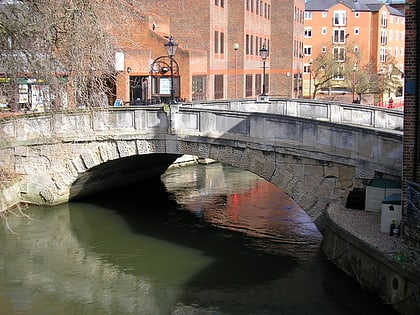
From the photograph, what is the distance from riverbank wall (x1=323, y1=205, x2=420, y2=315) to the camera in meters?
12.1

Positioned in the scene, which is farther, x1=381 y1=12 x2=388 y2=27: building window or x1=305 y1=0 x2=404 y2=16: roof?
x1=381 y1=12 x2=388 y2=27: building window

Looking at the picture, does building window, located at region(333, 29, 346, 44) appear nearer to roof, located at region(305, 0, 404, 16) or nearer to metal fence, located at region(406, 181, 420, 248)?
roof, located at region(305, 0, 404, 16)

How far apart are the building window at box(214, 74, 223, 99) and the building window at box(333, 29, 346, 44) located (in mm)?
39078

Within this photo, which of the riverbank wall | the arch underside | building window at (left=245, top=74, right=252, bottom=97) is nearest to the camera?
the riverbank wall

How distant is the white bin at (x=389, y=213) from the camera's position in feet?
45.8

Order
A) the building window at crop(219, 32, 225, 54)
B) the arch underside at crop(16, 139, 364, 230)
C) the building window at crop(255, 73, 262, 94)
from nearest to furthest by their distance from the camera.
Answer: the arch underside at crop(16, 139, 364, 230) < the building window at crop(219, 32, 225, 54) < the building window at crop(255, 73, 262, 94)

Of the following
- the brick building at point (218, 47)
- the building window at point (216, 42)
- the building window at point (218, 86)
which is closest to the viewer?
the brick building at point (218, 47)

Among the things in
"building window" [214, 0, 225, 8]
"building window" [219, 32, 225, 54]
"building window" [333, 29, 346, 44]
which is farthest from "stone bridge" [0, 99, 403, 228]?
"building window" [333, 29, 346, 44]

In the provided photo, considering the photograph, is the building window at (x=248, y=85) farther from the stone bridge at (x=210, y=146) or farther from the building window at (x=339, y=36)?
the building window at (x=339, y=36)

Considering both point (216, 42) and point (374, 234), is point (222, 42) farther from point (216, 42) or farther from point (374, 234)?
point (374, 234)

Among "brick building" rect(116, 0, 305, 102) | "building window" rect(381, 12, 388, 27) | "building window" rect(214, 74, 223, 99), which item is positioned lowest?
"building window" rect(214, 74, 223, 99)

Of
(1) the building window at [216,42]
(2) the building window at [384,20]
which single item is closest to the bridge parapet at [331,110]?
(1) the building window at [216,42]

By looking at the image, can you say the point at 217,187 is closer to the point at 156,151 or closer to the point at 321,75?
the point at 156,151

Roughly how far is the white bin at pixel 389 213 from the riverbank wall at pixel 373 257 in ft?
0.72
